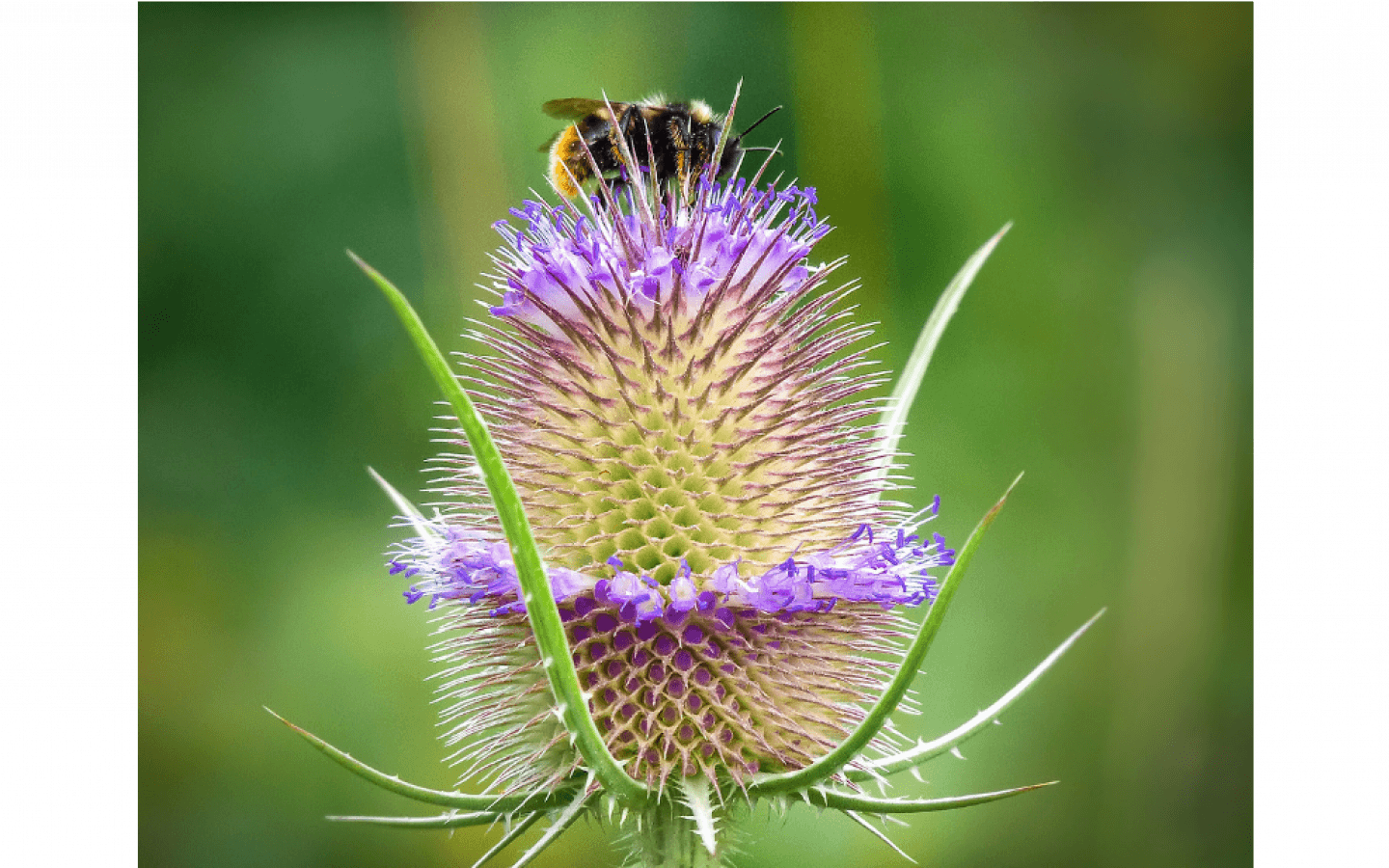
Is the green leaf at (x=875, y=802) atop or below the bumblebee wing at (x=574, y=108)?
below

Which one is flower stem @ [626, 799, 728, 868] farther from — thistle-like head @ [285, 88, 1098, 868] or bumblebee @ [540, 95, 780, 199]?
bumblebee @ [540, 95, 780, 199]

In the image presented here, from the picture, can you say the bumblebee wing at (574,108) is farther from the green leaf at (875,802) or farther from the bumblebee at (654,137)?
the green leaf at (875,802)

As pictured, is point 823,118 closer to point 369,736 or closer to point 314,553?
point 314,553

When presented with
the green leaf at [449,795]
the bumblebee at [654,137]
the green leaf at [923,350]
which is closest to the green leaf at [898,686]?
the green leaf at [449,795]

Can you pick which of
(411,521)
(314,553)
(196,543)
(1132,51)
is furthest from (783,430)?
(1132,51)

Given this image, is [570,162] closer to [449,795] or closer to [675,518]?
[675,518]

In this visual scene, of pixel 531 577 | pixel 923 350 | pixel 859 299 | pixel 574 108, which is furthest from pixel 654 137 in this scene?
pixel 859 299
